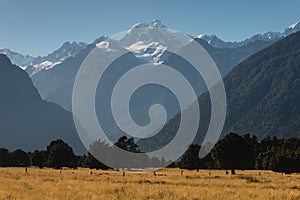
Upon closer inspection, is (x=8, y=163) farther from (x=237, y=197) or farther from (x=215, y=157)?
(x=237, y=197)

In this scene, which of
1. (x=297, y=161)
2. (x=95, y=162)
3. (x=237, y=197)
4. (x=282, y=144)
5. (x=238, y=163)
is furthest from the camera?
(x=282, y=144)

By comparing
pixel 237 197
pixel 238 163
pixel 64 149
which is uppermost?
pixel 64 149

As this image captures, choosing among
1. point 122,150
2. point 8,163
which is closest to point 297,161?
point 122,150

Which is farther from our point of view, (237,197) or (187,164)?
(187,164)

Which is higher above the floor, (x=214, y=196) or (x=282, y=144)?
(x=282, y=144)

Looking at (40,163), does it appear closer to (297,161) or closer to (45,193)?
(297,161)

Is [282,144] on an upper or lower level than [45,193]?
upper

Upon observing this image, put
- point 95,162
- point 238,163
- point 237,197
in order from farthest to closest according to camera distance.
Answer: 1. point 95,162
2. point 238,163
3. point 237,197

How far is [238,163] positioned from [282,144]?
67.2 meters

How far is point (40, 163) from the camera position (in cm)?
12850

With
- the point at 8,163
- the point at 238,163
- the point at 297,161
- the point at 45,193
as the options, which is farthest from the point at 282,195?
the point at 8,163

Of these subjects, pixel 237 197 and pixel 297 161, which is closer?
pixel 237 197

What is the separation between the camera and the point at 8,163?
143875 mm

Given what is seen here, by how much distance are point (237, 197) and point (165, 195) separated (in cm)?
537
